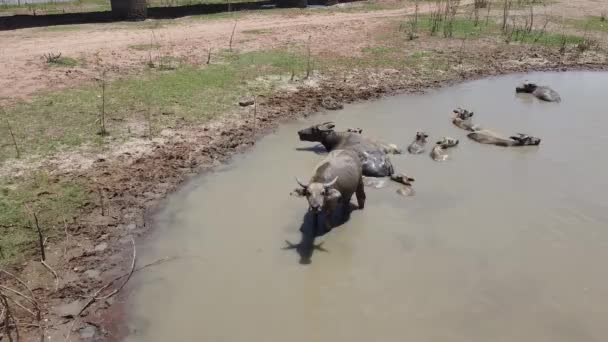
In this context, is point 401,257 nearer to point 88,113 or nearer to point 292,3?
point 88,113

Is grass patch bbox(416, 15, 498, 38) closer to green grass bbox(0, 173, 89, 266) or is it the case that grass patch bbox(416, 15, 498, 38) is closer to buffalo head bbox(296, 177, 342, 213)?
buffalo head bbox(296, 177, 342, 213)

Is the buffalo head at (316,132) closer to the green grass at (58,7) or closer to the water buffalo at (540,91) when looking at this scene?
the water buffalo at (540,91)

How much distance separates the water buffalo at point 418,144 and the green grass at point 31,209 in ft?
15.6

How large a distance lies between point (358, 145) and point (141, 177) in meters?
3.08

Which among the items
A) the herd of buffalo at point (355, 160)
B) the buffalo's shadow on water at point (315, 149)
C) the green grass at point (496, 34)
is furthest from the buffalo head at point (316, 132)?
the green grass at point (496, 34)

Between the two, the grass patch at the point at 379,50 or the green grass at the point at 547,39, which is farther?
the green grass at the point at 547,39

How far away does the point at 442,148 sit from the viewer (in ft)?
28.7

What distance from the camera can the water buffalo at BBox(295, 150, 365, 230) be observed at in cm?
585

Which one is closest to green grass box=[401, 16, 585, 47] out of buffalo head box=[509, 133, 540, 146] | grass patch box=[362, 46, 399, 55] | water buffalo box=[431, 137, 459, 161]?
grass patch box=[362, 46, 399, 55]

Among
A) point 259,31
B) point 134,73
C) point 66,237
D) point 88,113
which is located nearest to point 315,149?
point 88,113

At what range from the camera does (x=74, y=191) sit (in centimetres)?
691

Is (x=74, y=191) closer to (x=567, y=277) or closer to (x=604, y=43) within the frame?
(x=567, y=277)

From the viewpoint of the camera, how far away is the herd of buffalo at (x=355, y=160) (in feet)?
20.2

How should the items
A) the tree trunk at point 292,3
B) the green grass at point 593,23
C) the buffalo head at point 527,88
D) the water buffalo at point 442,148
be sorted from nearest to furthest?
1. the water buffalo at point 442,148
2. the buffalo head at point 527,88
3. the green grass at point 593,23
4. the tree trunk at point 292,3
